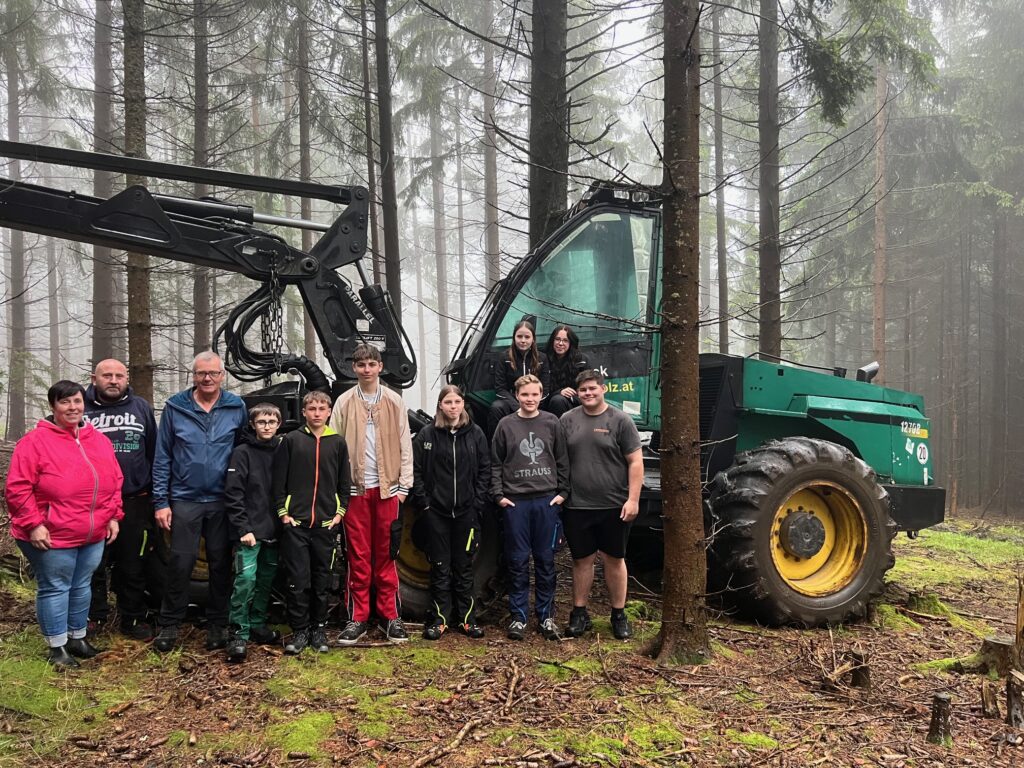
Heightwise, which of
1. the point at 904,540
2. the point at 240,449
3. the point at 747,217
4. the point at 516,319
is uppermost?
the point at 747,217

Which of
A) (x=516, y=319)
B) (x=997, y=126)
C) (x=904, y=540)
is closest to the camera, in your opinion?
(x=516, y=319)

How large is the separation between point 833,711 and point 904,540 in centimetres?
802

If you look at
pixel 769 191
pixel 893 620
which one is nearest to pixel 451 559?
pixel 893 620

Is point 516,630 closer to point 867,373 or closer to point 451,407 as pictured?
point 451,407

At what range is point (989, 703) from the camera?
3980mm

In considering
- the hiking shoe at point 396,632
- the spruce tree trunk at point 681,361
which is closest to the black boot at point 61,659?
the hiking shoe at point 396,632

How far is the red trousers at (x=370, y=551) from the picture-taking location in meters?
5.01

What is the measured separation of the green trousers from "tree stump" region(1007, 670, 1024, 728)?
4425 mm

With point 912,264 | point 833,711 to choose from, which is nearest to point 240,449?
point 833,711

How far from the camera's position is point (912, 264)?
2241 cm

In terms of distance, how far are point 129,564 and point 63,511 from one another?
76 centimetres

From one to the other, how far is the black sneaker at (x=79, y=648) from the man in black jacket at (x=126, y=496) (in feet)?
1.28

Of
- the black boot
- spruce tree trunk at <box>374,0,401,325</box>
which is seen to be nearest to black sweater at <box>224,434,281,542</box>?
the black boot

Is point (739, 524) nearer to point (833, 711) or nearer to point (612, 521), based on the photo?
point (612, 521)
